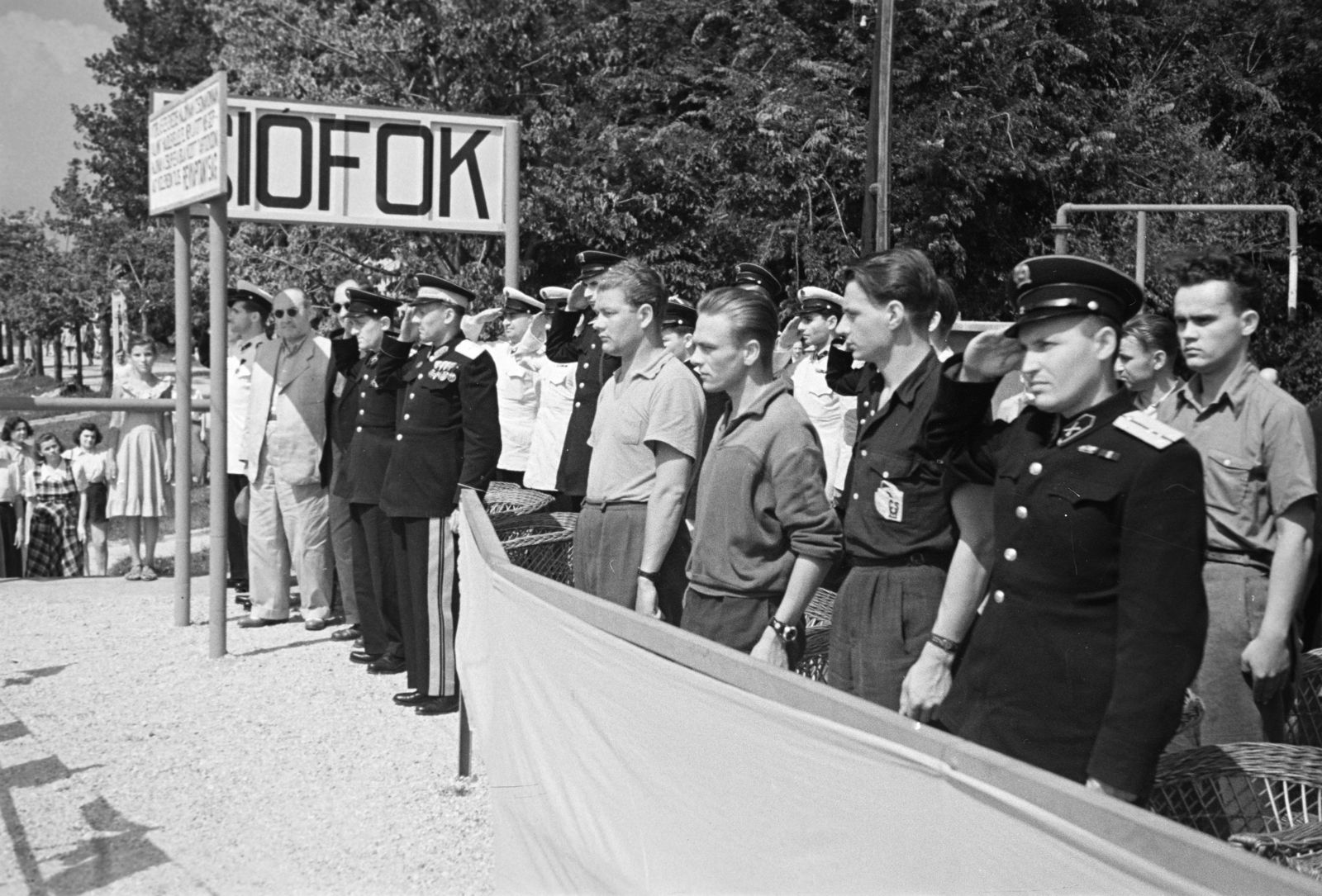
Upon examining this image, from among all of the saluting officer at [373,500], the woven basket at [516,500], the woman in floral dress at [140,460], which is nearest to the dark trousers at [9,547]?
the woman in floral dress at [140,460]

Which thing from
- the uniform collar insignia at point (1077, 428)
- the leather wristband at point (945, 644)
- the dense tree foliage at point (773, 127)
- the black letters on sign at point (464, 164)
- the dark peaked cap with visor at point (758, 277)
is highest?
the dense tree foliage at point (773, 127)

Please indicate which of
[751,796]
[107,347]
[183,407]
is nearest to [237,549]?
[183,407]

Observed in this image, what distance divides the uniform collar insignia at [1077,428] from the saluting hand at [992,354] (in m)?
0.20

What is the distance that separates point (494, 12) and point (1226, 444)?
20.7 metres

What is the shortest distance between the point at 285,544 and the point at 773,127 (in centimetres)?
1494

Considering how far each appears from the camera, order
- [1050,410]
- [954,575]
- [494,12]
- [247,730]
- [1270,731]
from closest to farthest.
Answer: [1050,410], [954,575], [1270,731], [247,730], [494,12]

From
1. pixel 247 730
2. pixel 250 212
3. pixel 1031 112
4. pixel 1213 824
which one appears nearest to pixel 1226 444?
pixel 1213 824

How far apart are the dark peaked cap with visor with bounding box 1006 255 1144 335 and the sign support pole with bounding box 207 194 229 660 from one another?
5813 mm

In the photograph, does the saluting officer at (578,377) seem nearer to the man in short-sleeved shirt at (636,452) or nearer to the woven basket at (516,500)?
the woven basket at (516,500)

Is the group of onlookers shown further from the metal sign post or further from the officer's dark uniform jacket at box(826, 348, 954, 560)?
the officer's dark uniform jacket at box(826, 348, 954, 560)

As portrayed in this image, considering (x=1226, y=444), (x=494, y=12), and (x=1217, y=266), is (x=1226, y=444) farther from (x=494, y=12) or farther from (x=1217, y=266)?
(x=494, y=12)

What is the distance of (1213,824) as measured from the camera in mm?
2936

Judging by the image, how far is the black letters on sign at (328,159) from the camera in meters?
8.15

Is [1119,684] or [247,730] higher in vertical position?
[1119,684]
